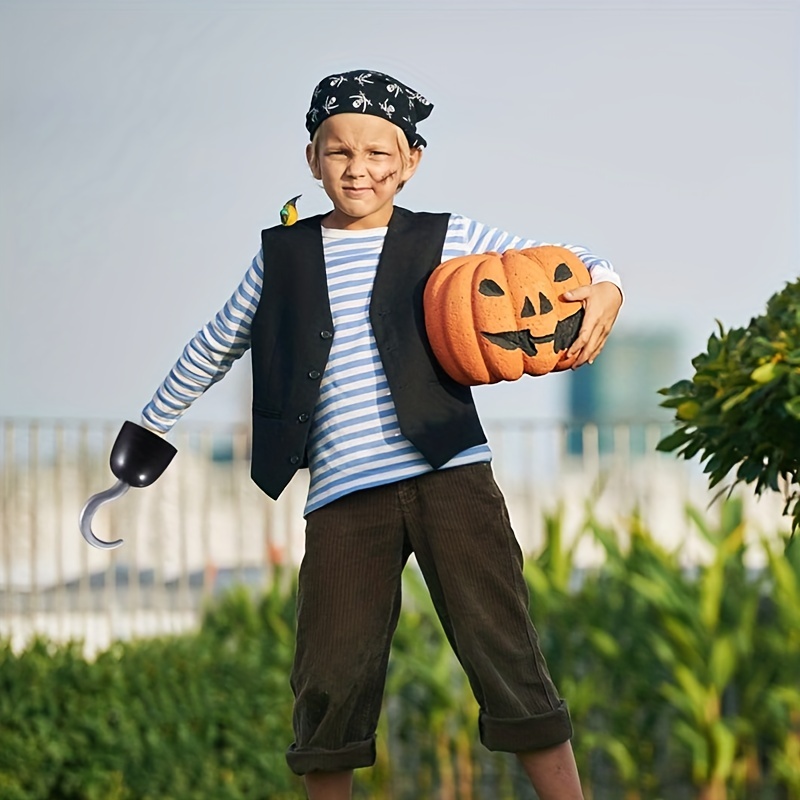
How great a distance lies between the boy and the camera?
2910mm

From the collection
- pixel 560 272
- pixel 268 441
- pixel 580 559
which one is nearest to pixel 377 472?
pixel 268 441

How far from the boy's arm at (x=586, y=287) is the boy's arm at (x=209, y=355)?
0.45 m

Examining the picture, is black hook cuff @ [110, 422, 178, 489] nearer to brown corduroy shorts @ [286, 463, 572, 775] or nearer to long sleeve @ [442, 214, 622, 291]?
brown corduroy shorts @ [286, 463, 572, 775]

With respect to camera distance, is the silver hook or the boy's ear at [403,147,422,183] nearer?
the boy's ear at [403,147,422,183]

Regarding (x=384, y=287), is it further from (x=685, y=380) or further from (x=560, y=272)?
(x=685, y=380)

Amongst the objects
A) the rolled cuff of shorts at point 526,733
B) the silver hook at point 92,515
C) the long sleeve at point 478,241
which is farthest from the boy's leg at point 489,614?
the silver hook at point 92,515

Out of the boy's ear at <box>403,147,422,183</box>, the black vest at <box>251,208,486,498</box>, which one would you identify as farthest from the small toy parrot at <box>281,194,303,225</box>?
the boy's ear at <box>403,147,422,183</box>

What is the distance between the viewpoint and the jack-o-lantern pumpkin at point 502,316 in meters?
2.79

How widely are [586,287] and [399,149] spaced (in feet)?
1.59

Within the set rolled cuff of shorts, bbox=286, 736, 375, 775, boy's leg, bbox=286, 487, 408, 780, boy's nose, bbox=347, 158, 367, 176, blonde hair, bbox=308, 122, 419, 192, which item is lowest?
rolled cuff of shorts, bbox=286, 736, 375, 775

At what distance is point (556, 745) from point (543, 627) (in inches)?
139

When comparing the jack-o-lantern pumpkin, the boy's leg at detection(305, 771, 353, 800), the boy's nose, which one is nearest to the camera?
the jack-o-lantern pumpkin

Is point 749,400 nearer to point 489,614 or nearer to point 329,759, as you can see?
point 489,614

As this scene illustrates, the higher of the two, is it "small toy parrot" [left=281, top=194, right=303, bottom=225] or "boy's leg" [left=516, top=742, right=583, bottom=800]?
"small toy parrot" [left=281, top=194, right=303, bottom=225]
